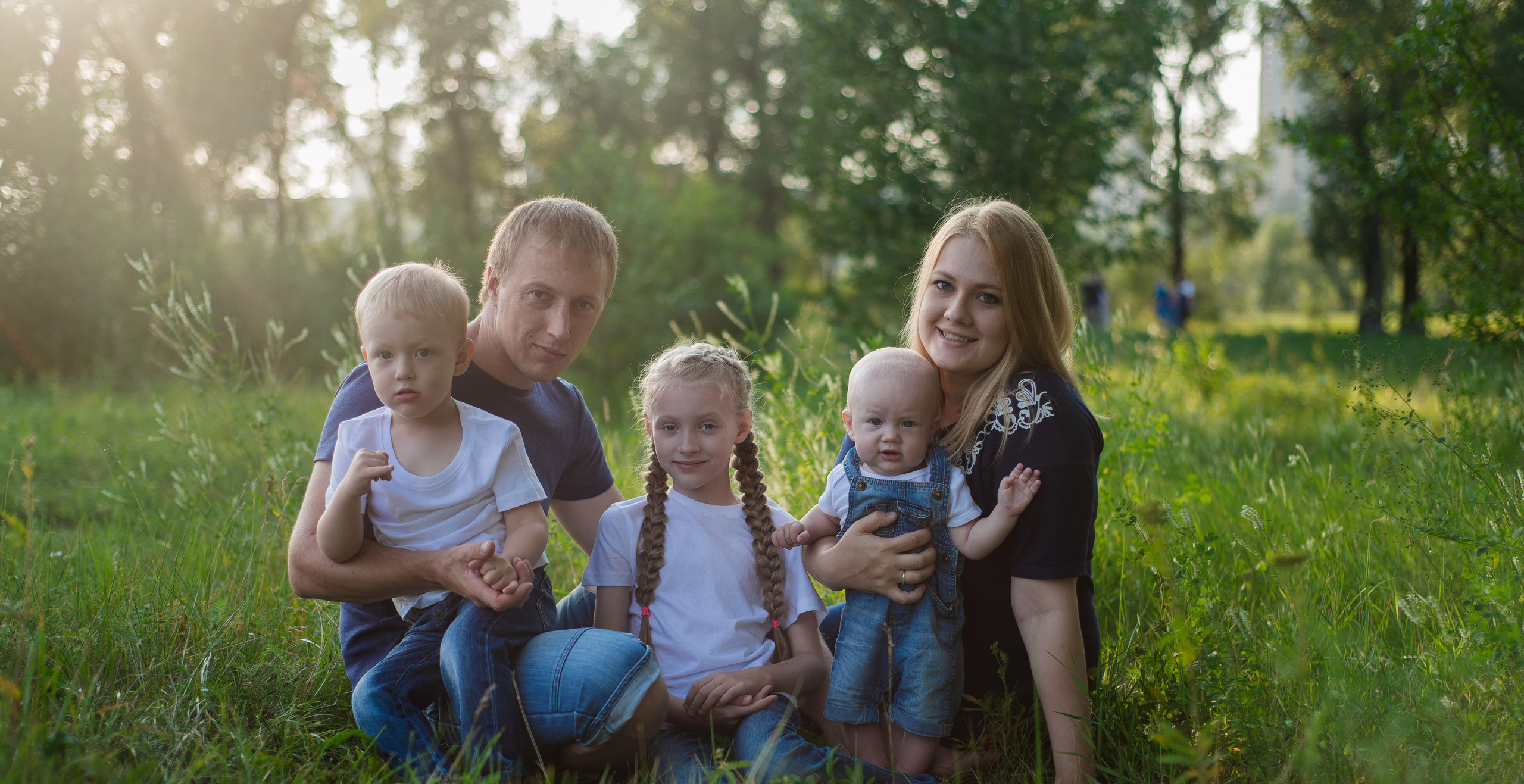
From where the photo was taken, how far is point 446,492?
2455 mm

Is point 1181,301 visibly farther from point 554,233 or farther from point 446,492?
point 446,492

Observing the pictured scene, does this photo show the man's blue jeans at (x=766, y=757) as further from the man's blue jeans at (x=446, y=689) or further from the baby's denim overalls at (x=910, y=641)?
the man's blue jeans at (x=446, y=689)

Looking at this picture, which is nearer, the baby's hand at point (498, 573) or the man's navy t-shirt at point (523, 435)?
the baby's hand at point (498, 573)

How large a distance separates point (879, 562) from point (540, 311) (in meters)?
1.28

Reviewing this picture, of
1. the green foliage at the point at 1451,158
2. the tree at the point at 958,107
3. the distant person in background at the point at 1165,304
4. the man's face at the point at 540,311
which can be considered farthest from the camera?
the distant person in background at the point at 1165,304

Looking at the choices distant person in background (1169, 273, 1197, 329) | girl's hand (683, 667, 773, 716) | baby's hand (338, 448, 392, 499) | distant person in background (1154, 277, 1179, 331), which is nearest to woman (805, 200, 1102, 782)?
girl's hand (683, 667, 773, 716)

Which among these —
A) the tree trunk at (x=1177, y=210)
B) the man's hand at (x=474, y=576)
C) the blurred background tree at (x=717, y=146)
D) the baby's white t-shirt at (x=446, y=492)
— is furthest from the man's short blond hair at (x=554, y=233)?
the tree trunk at (x=1177, y=210)

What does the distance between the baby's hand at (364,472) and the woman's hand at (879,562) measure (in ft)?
3.99

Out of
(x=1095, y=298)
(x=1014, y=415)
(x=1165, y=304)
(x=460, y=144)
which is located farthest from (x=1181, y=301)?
(x=1014, y=415)

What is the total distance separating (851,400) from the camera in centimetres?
267

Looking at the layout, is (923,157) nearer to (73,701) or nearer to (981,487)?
(981,487)

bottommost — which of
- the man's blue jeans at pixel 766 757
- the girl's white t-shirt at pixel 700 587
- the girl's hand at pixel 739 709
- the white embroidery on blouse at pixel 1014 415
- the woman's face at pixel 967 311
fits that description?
the man's blue jeans at pixel 766 757

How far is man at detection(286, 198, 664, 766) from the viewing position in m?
2.39

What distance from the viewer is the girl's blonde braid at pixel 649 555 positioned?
8.88 ft
